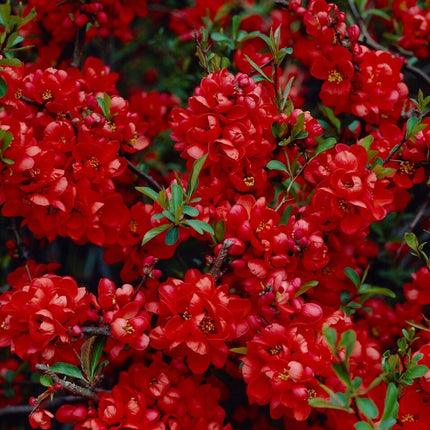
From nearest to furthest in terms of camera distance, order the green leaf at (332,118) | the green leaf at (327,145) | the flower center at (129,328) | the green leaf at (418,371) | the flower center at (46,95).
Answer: the green leaf at (418,371) → the flower center at (129,328) → the green leaf at (327,145) → the flower center at (46,95) → the green leaf at (332,118)

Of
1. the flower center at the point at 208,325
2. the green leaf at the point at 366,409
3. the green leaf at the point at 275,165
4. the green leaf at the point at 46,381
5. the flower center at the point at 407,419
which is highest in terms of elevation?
the green leaf at the point at 275,165

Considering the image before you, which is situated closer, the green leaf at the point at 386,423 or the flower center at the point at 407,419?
the green leaf at the point at 386,423

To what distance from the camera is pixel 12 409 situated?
1449 mm

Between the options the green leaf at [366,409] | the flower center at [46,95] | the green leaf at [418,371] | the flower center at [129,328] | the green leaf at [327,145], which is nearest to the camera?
the green leaf at [366,409]

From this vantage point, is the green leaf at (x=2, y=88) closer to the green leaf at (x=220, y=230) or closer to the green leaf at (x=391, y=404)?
the green leaf at (x=220, y=230)

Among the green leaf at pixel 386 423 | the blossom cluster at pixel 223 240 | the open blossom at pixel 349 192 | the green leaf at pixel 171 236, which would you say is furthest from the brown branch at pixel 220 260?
the green leaf at pixel 386 423

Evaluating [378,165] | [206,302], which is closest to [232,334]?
[206,302]

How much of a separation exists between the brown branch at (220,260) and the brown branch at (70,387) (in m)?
0.35

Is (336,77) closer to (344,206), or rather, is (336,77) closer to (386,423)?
(344,206)

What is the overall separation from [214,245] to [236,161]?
20 cm

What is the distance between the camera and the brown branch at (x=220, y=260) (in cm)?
111

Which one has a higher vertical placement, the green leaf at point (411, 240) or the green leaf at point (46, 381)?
the green leaf at point (411, 240)

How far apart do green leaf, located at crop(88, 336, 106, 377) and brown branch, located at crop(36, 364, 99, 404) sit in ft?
0.12

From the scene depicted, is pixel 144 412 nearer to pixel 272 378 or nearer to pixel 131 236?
pixel 272 378
